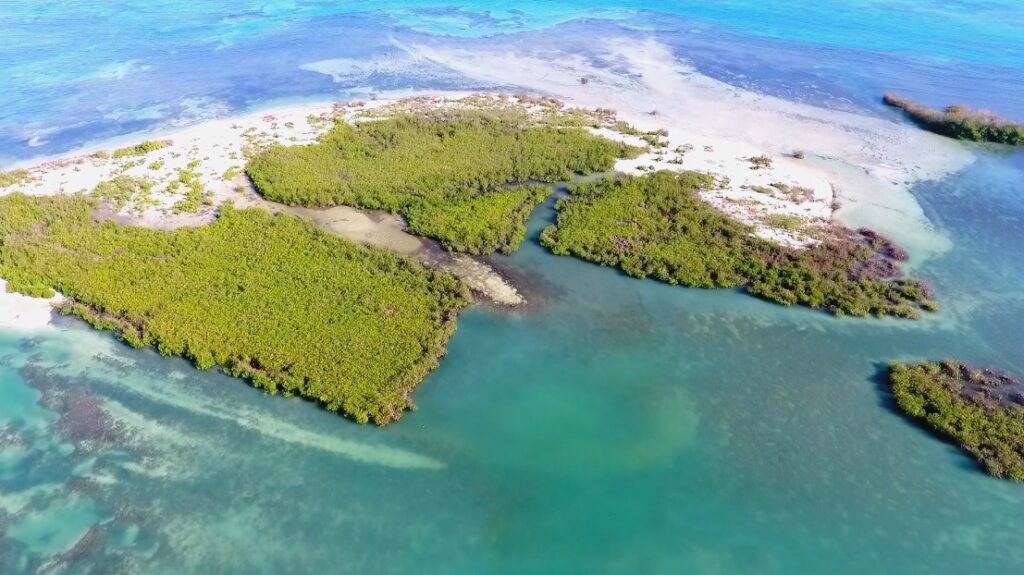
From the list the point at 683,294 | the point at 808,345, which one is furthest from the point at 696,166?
the point at 808,345

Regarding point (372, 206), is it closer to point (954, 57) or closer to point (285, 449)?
point (285, 449)

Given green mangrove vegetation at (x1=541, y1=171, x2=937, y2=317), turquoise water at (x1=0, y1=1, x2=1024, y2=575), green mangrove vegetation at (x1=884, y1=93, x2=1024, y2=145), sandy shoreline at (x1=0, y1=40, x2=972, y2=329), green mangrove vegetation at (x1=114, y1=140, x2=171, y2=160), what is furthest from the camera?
green mangrove vegetation at (x1=884, y1=93, x2=1024, y2=145)

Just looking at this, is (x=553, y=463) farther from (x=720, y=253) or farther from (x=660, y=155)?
(x=660, y=155)

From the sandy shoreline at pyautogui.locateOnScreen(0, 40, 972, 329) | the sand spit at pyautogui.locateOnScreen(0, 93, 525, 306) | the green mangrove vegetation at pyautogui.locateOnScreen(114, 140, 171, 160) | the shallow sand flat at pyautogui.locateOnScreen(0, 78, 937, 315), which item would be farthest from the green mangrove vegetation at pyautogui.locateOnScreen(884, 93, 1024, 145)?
the green mangrove vegetation at pyautogui.locateOnScreen(114, 140, 171, 160)

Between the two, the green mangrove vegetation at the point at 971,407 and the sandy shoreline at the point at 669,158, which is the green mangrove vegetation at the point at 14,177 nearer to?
the sandy shoreline at the point at 669,158

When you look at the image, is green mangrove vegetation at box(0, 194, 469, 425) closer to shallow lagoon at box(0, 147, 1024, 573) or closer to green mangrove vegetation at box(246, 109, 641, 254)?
shallow lagoon at box(0, 147, 1024, 573)

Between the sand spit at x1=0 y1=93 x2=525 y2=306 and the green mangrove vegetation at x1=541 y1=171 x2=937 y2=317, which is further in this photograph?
the sand spit at x1=0 y1=93 x2=525 y2=306
